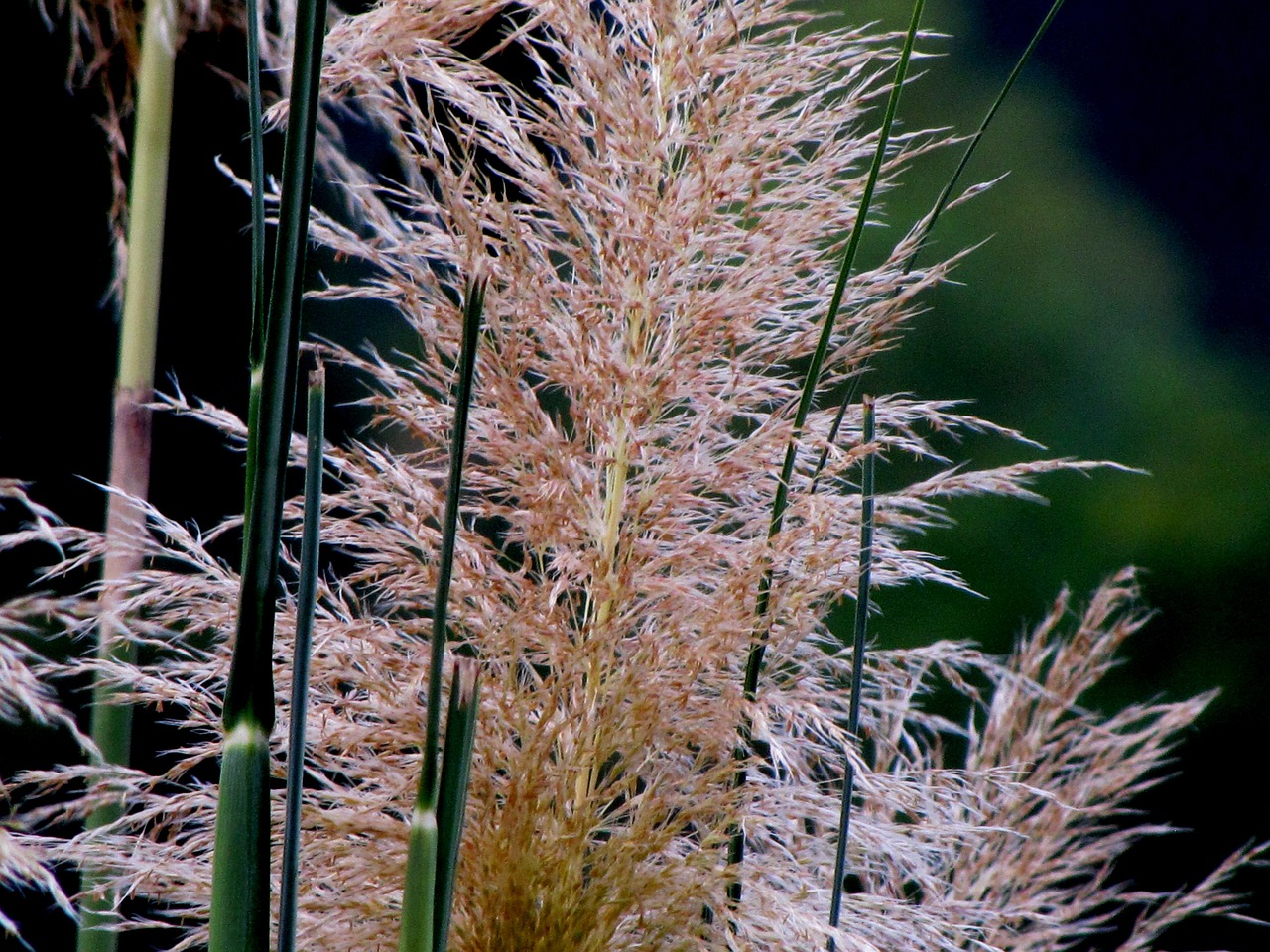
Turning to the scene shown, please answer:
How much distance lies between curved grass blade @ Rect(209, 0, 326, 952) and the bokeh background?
0.97 meters

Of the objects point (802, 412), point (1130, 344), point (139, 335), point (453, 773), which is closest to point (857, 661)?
point (802, 412)

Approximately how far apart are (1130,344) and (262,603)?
1.37 meters

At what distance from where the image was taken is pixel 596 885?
0.44 m

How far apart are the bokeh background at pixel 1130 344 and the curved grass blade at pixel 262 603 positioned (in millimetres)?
969

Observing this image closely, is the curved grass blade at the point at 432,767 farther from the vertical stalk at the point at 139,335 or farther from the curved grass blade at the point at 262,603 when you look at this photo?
the vertical stalk at the point at 139,335

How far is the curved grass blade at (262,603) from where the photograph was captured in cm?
25

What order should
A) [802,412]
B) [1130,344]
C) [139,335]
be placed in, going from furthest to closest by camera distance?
[1130,344] < [139,335] < [802,412]

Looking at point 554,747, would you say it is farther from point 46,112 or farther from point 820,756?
point 46,112

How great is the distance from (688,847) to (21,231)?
89 cm

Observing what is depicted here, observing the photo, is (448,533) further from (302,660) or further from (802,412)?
(802,412)

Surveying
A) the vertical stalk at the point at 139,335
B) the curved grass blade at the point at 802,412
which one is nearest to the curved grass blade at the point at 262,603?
the curved grass blade at the point at 802,412

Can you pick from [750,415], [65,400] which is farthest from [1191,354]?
[65,400]

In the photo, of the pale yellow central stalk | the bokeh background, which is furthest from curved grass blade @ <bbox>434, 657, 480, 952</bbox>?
the bokeh background

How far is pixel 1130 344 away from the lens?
138cm
